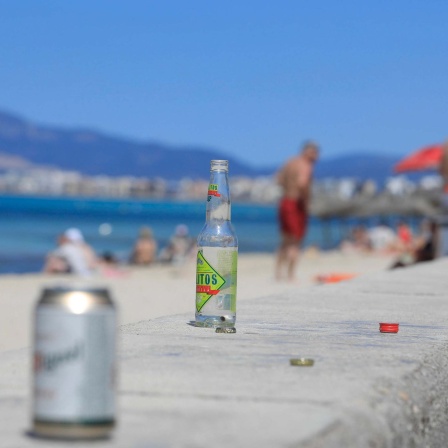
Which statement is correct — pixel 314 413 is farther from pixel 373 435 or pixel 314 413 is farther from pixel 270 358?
pixel 270 358

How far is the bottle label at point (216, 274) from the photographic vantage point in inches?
142

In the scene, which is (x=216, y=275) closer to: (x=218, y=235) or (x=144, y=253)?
(x=218, y=235)

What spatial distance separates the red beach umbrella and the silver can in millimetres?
19950

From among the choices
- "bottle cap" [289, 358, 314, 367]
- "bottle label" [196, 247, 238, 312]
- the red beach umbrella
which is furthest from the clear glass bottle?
the red beach umbrella

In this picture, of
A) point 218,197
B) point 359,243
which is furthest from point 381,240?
point 218,197

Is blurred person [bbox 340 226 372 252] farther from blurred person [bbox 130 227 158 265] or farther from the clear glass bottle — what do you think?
the clear glass bottle

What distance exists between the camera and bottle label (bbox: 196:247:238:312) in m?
3.62

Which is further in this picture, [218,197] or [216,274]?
[218,197]

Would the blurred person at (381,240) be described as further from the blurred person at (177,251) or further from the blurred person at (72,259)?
the blurred person at (72,259)

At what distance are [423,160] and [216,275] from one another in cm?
1885

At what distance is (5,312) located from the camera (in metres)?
10.5

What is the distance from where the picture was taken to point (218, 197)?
379 cm

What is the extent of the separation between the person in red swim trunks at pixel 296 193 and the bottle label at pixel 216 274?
28.7 ft

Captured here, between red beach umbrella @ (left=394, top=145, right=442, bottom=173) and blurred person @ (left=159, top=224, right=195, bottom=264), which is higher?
red beach umbrella @ (left=394, top=145, right=442, bottom=173)
